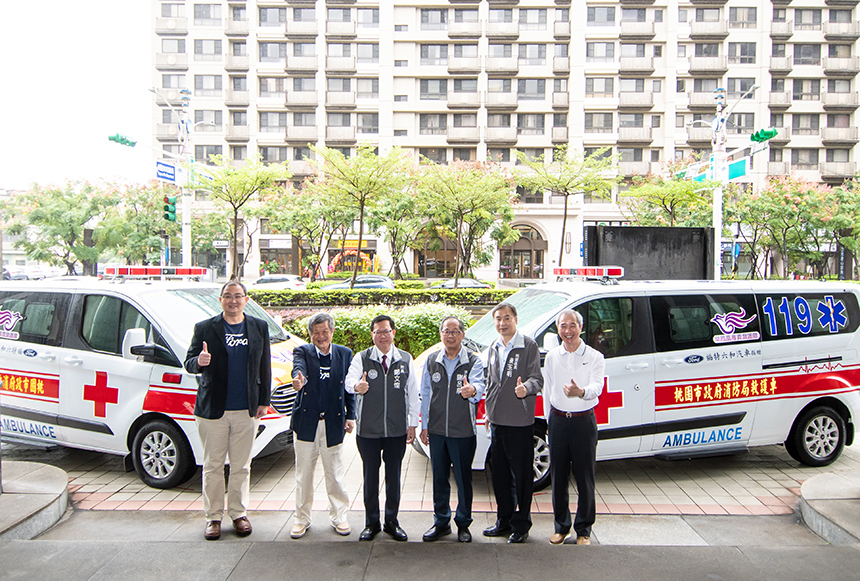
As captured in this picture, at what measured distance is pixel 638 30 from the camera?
4244 cm

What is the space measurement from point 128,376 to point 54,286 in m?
1.57

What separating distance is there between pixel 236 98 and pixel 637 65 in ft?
99.7

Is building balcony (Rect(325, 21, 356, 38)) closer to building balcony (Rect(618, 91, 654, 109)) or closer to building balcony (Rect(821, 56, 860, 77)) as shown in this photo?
building balcony (Rect(618, 91, 654, 109))

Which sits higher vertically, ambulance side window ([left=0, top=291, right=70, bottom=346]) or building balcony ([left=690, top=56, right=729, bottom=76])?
building balcony ([left=690, top=56, right=729, bottom=76])

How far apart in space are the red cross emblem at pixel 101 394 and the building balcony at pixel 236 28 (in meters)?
44.5

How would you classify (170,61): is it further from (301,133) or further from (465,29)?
(465,29)

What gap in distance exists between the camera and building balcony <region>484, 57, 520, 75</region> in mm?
43094

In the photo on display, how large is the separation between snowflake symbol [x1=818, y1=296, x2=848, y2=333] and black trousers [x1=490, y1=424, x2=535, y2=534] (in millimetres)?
4059

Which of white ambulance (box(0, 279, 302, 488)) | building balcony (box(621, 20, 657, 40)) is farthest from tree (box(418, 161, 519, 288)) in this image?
building balcony (box(621, 20, 657, 40))

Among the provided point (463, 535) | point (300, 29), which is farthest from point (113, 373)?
point (300, 29)

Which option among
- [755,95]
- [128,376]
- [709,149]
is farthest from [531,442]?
[755,95]

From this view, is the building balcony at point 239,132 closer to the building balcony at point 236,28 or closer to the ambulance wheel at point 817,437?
the building balcony at point 236,28

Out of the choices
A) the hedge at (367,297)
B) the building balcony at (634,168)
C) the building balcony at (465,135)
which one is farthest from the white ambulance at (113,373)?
the building balcony at (634,168)

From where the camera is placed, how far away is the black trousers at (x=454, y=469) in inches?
167
